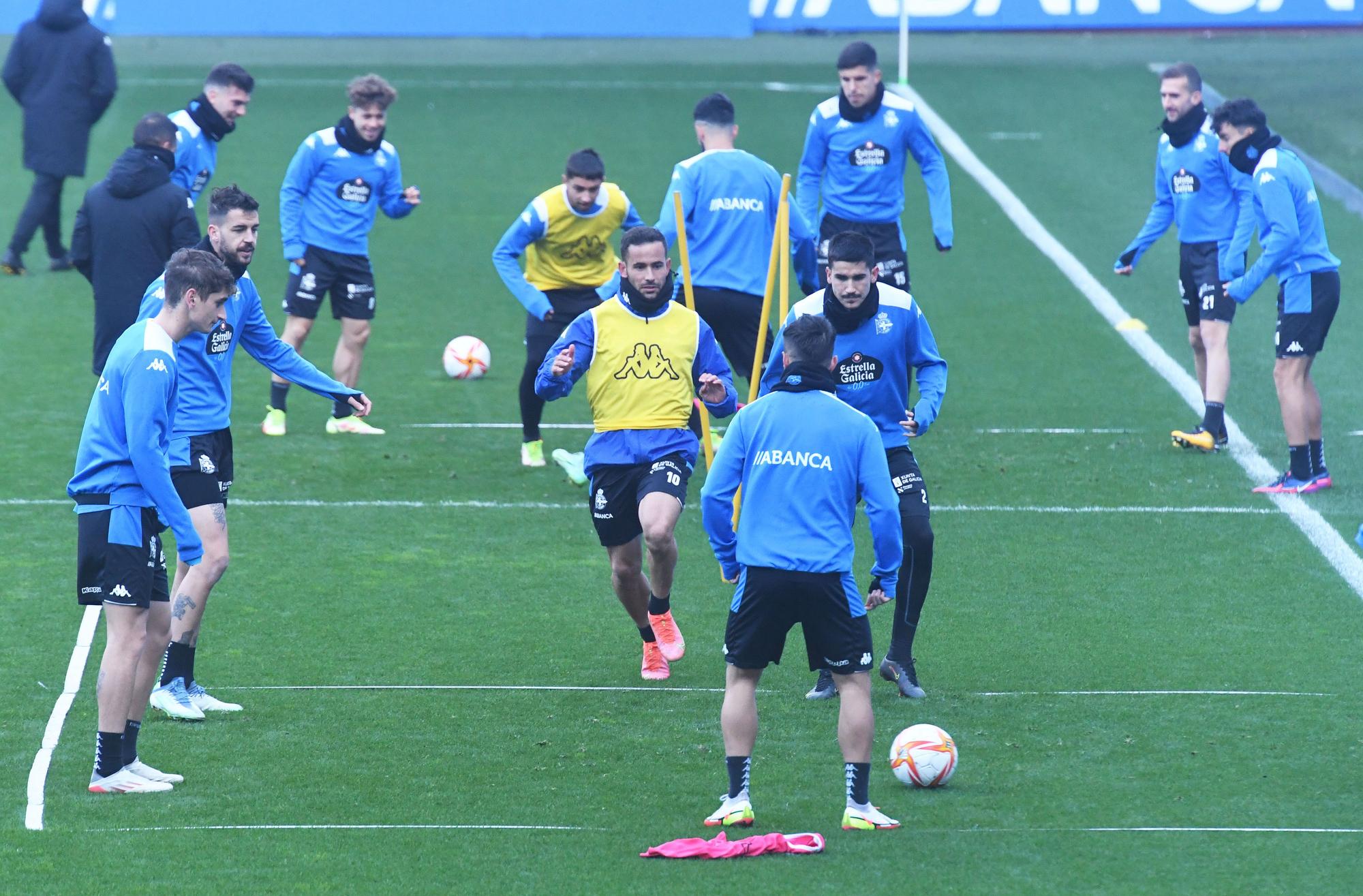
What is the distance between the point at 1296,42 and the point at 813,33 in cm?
698

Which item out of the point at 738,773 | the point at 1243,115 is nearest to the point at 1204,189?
the point at 1243,115

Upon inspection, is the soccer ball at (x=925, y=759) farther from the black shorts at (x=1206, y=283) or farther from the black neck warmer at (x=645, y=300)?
the black shorts at (x=1206, y=283)

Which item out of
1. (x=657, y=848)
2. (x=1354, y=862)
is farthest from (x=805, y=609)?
(x=1354, y=862)

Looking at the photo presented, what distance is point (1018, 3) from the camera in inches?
1012

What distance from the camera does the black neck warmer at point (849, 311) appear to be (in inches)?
321

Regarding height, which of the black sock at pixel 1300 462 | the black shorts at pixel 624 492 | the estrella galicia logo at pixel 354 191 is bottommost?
the black shorts at pixel 624 492

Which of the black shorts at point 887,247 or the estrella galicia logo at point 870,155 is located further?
the black shorts at point 887,247

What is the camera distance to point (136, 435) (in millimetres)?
6930

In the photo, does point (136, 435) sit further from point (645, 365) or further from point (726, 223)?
point (726, 223)

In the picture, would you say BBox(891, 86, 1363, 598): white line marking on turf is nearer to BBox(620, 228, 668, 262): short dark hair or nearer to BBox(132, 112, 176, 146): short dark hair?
BBox(620, 228, 668, 262): short dark hair

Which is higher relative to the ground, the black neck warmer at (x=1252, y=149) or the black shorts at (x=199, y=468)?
the black neck warmer at (x=1252, y=149)

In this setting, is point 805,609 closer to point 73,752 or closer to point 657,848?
point 657,848

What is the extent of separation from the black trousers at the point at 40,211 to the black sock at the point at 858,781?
12353mm

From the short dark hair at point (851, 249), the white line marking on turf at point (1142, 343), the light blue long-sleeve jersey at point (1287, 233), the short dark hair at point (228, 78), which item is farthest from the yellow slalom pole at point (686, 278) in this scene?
the white line marking on turf at point (1142, 343)
